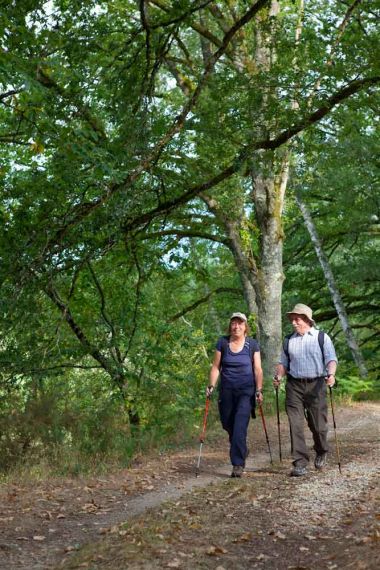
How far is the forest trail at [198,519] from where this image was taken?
6488 mm

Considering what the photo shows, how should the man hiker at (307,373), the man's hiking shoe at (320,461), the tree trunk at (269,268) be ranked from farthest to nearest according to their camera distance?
the tree trunk at (269,268)
the man's hiking shoe at (320,461)
the man hiker at (307,373)

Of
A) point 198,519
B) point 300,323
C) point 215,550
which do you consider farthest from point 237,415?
point 215,550

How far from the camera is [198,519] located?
7.74m

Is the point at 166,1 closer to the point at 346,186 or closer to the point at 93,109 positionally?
the point at 93,109

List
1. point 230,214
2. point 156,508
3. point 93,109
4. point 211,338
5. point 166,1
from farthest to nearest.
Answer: point 230,214, point 211,338, point 166,1, point 93,109, point 156,508

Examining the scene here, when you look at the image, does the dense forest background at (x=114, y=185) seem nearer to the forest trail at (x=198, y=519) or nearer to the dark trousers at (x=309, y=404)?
the forest trail at (x=198, y=519)

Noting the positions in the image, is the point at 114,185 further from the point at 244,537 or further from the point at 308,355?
the point at 244,537

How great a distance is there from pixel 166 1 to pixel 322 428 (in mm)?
10798

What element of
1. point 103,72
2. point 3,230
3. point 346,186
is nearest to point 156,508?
point 3,230

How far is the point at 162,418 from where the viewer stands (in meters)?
14.2

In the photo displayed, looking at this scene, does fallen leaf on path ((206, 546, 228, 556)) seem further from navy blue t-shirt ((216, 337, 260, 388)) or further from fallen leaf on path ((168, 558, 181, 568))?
navy blue t-shirt ((216, 337, 260, 388))

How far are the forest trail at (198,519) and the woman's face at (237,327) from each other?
1.85 meters

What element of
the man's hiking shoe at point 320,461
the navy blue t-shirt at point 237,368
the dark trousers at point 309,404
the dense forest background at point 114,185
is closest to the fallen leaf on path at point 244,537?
the dark trousers at point 309,404

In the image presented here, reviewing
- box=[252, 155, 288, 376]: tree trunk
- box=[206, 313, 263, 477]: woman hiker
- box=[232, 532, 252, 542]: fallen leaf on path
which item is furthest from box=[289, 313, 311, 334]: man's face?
box=[252, 155, 288, 376]: tree trunk
